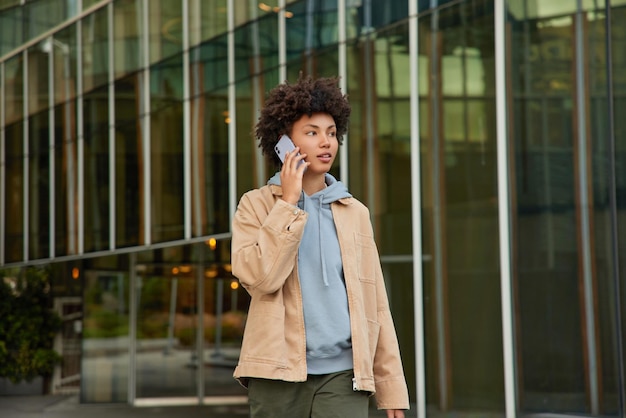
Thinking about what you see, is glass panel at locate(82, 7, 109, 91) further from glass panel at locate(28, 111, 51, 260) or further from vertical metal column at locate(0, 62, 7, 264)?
vertical metal column at locate(0, 62, 7, 264)

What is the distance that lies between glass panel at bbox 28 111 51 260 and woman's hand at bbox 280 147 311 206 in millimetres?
16715

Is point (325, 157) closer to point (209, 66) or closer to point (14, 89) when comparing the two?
point (209, 66)

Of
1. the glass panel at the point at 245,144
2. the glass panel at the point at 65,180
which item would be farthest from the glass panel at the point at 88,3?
the glass panel at the point at 245,144

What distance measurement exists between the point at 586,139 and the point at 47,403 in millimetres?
15316

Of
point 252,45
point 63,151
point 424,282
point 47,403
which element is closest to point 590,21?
point 424,282

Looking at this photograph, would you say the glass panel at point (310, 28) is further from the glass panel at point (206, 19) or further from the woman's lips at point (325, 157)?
the woman's lips at point (325, 157)

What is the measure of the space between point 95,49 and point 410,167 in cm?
858

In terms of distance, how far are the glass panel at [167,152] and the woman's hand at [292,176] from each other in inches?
497

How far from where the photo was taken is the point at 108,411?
19.5m

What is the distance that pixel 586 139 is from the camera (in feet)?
32.2

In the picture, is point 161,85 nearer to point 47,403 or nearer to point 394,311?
point 394,311

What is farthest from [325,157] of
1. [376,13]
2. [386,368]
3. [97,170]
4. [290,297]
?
[97,170]

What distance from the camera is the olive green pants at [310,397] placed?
3.43 m

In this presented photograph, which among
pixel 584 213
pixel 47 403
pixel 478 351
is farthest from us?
pixel 47 403
